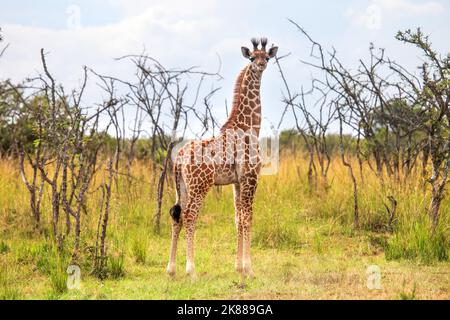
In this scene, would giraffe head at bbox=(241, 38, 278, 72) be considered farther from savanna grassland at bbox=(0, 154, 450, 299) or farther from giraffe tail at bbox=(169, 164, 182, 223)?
savanna grassland at bbox=(0, 154, 450, 299)

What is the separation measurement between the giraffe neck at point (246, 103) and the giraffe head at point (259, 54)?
7 centimetres

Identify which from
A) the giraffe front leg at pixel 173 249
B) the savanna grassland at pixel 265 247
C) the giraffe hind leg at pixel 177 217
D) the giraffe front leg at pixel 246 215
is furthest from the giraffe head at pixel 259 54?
the giraffe front leg at pixel 173 249

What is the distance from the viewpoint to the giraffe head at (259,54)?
7113 millimetres

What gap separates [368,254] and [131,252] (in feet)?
9.95

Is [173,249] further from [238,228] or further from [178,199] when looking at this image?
[238,228]

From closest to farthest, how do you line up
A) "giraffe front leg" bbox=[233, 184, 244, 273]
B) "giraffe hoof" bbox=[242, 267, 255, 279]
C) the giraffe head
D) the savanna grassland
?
1. the savanna grassland
2. "giraffe hoof" bbox=[242, 267, 255, 279]
3. "giraffe front leg" bbox=[233, 184, 244, 273]
4. the giraffe head

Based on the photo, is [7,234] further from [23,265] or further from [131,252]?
[131,252]

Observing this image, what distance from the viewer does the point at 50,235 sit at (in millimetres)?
8836

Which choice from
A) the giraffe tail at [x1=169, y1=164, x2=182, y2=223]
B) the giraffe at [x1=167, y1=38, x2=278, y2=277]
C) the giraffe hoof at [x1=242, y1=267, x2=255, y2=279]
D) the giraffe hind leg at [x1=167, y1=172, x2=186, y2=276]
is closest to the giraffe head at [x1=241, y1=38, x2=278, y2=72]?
the giraffe at [x1=167, y1=38, x2=278, y2=277]

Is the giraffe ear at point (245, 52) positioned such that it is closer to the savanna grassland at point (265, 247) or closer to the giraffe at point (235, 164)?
the giraffe at point (235, 164)

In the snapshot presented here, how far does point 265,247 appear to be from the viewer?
8.82m

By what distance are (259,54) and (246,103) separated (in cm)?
55

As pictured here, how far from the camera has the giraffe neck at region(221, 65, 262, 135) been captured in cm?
702

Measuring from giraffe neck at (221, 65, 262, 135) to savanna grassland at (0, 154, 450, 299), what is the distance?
1224mm
